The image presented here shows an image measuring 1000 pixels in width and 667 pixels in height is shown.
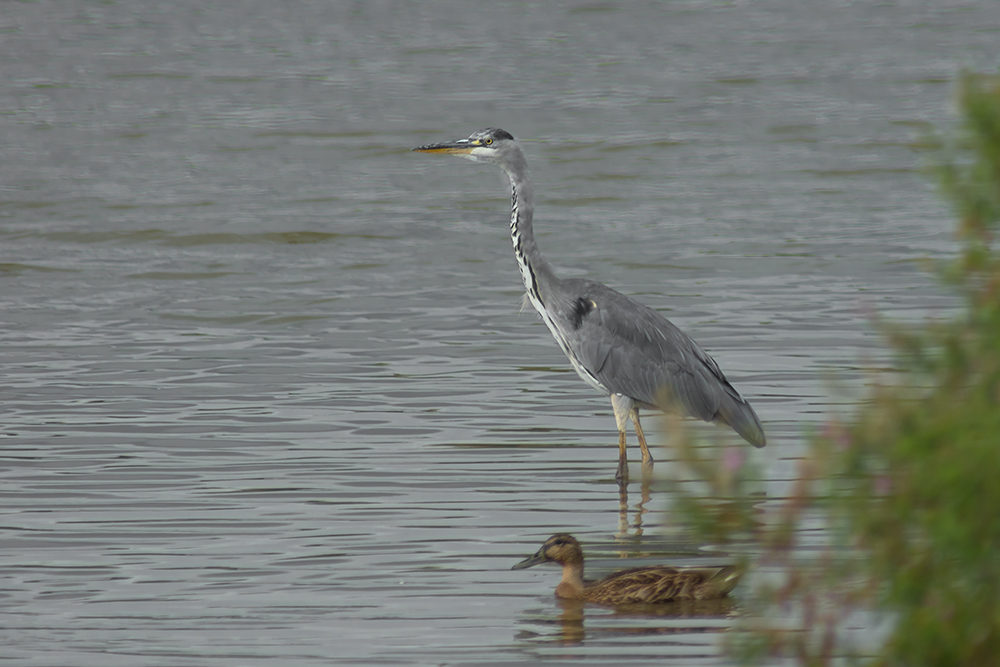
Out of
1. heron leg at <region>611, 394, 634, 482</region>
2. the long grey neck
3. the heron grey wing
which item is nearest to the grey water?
heron leg at <region>611, 394, 634, 482</region>

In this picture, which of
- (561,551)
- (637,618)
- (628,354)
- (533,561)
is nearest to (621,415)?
(628,354)

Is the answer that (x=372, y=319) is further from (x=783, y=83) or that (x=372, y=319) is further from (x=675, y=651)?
(x=783, y=83)

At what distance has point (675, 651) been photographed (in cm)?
627

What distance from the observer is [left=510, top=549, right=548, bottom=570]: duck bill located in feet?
23.4

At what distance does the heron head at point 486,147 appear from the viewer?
428 inches

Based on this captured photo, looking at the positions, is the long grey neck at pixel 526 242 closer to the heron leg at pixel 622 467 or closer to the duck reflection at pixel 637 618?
the heron leg at pixel 622 467

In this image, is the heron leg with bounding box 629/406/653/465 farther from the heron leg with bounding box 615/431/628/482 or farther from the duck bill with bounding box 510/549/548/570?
the duck bill with bounding box 510/549/548/570

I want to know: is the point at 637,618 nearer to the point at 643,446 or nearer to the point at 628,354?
the point at 643,446

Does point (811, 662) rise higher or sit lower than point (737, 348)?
higher

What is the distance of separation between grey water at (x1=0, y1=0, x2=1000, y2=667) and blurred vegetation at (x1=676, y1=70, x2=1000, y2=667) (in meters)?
0.20

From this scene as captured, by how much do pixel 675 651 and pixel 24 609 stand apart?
270cm

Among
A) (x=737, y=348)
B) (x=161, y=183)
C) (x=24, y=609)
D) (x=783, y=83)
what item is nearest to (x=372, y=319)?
(x=737, y=348)

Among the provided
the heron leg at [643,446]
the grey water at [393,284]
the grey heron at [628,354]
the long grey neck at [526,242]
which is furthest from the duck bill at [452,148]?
the heron leg at [643,446]

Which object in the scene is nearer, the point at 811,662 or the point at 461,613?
the point at 811,662
